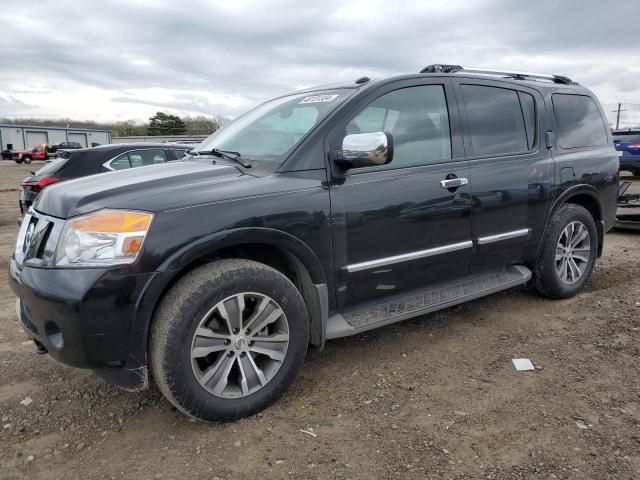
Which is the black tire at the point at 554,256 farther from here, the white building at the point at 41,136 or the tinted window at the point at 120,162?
the white building at the point at 41,136

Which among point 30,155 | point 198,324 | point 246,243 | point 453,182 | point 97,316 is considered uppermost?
point 30,155

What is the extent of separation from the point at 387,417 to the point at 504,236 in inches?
71.7

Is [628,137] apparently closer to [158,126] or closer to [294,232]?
[294,232]

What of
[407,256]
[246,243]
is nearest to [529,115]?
[407,256]

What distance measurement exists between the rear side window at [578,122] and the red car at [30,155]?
43.2 m

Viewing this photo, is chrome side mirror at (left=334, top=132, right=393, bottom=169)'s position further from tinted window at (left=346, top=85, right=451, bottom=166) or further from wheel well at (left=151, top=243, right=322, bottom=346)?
wheel well at (left=151, top=243, right=322, bottom=346)

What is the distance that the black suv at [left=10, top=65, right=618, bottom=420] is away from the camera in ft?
7.98

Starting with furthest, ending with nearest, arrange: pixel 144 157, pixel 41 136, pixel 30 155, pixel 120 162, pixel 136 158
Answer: pixel 41 136 → pixel 30 155 → pixel 144 157 → pixel 136 158 → pixel 120 162

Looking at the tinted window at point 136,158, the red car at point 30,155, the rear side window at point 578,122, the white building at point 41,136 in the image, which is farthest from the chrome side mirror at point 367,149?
the white building at point 41,136

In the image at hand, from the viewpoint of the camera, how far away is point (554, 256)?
436 centimetres

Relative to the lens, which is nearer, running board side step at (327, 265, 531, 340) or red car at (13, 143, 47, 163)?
running board side step at (327, 265, 531, 340)

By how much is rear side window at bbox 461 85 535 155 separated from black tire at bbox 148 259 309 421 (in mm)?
1910

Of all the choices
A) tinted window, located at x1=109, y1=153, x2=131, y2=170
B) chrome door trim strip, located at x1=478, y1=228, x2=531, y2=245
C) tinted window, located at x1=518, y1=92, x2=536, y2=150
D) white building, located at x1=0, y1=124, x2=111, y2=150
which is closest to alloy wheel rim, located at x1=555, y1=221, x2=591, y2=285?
chrome door trim strip, located at x1=478, y1=228, x2=531, y2=245

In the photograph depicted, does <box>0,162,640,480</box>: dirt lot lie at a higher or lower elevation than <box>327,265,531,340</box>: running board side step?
lower
